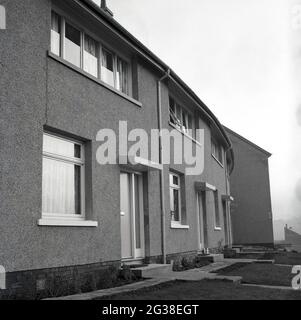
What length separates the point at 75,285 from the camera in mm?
7906

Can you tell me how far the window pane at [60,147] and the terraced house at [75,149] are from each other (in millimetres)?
20

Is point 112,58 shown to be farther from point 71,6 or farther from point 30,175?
point 30,175

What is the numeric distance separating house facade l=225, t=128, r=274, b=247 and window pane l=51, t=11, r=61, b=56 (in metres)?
21.6

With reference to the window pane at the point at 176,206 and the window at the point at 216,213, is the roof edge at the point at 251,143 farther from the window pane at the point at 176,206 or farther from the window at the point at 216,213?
the window pane at the point at 176,206

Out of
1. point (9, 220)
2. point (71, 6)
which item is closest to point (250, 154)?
point (71, 6)

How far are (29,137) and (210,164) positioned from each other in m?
12.0

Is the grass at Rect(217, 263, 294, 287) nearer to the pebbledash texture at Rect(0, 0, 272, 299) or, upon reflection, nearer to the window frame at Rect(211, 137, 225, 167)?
the pebbledash texture at Rect(0, 0, 272, 299)

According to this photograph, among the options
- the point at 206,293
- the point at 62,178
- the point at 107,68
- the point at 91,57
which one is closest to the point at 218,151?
the point at 107,68

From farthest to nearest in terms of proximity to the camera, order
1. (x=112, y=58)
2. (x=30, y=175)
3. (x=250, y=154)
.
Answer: (x=250, y=154) < (x=112, y=58) < (x=30, y=175)

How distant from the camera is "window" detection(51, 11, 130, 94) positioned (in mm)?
9039

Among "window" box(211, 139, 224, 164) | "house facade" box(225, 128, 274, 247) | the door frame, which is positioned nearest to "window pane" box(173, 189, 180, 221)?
the door frame

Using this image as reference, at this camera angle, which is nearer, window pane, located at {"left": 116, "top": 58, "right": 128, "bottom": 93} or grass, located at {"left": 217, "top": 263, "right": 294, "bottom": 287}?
grass, located at {"left": 217, "top": 263, "right": 294, "bottom": 287}

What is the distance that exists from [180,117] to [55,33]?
23.5 ft

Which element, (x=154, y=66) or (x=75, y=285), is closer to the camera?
(x=75, y=285)
